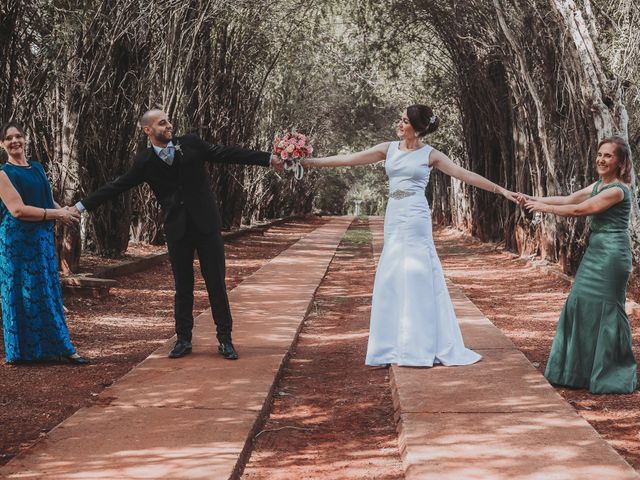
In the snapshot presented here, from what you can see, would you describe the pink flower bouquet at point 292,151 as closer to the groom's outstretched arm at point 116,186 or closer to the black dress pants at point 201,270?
the black dress pants at point 201,270

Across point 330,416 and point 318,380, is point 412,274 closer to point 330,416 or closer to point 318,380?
point 318,380

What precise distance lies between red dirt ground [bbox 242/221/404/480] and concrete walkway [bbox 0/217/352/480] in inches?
5.6

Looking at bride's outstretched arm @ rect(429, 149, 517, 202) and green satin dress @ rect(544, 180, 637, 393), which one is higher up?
bride's outstretched arm @ rect(429, 149, 517, 202)

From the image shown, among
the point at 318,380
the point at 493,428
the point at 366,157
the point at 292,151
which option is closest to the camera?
the point at 493,428

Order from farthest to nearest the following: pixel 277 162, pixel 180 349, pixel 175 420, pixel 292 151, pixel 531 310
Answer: pixel 531 310, pixel 292 151, pixel 277 162, pixel 180 349, pixel 175 420

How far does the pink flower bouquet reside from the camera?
6.89 m

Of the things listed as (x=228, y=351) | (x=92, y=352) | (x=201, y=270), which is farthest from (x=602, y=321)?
(x=92, y=352)

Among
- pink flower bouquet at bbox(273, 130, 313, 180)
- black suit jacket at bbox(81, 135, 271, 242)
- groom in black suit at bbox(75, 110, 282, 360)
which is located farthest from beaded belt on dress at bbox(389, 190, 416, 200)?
black suit jacket at bbox(81, 135, 271, 242)

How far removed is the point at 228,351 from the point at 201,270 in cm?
65

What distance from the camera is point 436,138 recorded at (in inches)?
1076

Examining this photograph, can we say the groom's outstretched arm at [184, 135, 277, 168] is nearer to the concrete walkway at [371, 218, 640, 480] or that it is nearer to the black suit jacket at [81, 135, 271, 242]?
the black suit jacket at [81, 135, 271, 242]

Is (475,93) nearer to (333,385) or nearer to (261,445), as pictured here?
(333,385)

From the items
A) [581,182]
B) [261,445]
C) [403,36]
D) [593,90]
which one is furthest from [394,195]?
[403,36]

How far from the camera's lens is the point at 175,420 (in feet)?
15.4
